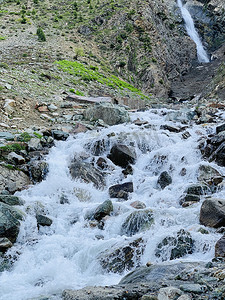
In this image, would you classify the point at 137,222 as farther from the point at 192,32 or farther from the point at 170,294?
the point at 192,32

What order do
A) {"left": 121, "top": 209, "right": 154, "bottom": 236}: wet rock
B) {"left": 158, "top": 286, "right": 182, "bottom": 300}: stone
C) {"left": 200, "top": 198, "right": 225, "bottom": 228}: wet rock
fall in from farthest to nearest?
{"left": 121, "top": 209, "right": 154, "bottom": 236}: wet rock, {"left": 200, "top": 198, "right": 225, "bottom": 228}: wet rock, {"left": 158, "top": 286, "right": 182, "bottom": 300}: stone

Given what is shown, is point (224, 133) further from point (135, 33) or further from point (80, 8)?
point (80, 8)

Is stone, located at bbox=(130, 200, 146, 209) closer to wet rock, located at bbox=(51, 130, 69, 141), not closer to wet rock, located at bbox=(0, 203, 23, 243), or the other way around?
wet rock, located at bbox=(0, 203, 23, 243)

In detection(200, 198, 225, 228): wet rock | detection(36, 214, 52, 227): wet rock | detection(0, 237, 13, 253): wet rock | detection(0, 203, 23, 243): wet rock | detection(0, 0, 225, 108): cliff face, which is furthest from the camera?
detection(0, 0, 225, 108): cliff face

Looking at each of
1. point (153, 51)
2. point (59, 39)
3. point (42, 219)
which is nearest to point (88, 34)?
point (59, 39)

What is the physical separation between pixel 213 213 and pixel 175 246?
1.60m

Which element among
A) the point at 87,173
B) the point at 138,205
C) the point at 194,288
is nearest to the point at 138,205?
the point at 138,205

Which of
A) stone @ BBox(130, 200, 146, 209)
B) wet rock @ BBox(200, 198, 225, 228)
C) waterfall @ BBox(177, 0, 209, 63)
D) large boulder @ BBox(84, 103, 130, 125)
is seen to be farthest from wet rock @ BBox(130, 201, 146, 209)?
waterfall @ BBox(177, 0, 209, 63)

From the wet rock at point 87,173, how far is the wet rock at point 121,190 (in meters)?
0.80

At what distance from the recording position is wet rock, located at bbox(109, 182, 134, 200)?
11.8 m

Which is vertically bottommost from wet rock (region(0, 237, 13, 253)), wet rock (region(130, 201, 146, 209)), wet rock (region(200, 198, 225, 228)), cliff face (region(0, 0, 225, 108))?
wet rock (region(0, 237, 13, 253))

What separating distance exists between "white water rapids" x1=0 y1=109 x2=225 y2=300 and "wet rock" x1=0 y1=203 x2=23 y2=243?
0.88 ft

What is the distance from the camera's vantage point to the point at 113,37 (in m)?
49.7

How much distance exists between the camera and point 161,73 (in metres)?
48.0
